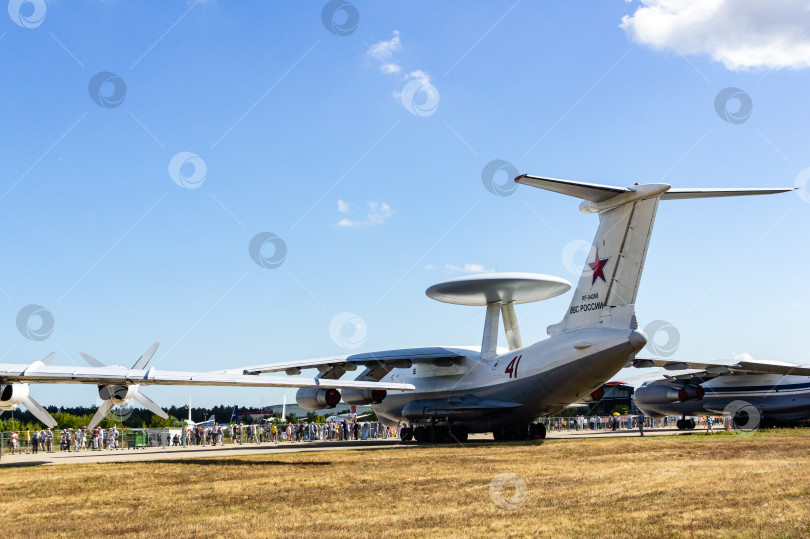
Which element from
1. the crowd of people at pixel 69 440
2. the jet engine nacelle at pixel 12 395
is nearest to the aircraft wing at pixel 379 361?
the crowd of people at pixel 69 440

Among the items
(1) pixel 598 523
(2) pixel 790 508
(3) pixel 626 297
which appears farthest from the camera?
(3) pixel 626 297

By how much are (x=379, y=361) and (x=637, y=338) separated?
33.8ft

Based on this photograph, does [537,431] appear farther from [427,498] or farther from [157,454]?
[427,498]

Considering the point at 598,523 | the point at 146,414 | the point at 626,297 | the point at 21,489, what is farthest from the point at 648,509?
the point at 146,414

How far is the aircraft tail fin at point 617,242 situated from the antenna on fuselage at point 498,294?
221 inches

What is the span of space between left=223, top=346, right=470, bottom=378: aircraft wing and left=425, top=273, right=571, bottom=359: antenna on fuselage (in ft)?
4.58

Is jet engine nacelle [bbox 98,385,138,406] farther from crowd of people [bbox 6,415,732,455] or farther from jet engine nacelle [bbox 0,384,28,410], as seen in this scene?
crowd of people [bbox 6,415,732,455]

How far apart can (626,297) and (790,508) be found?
12.2 meters

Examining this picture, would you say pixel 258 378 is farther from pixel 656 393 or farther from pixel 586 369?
pixel 656 393

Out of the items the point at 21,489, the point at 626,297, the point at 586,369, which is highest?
the point at 626,297

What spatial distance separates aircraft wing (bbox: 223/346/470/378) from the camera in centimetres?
2584

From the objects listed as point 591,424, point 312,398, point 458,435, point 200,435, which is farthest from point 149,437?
point 591,424

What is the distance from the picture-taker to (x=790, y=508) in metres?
7.09

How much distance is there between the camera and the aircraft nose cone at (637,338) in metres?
18.3
